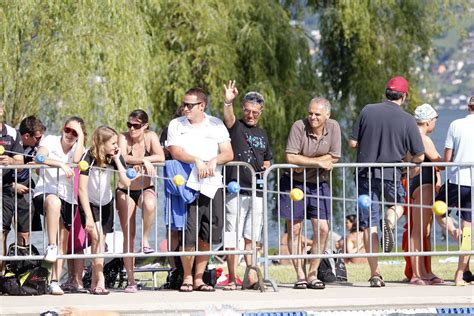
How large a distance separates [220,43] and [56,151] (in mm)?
11798

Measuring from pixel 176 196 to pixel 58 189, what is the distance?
111cm

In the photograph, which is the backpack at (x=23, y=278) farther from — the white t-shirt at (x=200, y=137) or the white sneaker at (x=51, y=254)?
the white t-shirt at (x=200, y=137)

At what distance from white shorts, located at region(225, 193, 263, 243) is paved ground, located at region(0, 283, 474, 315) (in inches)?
25.0

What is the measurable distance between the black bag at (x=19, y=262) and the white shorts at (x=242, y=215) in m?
1.87

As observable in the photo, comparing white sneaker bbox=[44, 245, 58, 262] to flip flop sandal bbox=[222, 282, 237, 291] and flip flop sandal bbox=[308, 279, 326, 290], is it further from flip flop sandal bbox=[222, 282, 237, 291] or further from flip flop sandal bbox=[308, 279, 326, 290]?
flip flop sandal bbox=[308, 279, 326, 290]

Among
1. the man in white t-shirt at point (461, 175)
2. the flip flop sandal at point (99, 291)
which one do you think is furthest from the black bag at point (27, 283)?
the man in white t-shirt at point (461, 175)

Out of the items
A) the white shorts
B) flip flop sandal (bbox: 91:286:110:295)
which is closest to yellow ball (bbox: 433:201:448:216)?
the white shorts

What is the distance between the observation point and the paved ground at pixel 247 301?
10.6 meters

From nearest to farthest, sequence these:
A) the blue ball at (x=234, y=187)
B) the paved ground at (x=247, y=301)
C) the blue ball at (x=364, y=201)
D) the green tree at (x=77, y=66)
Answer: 1. the paved ground at (x=247, y=301)
2. the blue ball at (x=364, y=201)
3. the blue ball at (x=234, y=187)
4. the green tree at (x=77, y=66)

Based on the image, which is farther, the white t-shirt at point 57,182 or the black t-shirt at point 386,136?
the black t-shirt at point 386,136

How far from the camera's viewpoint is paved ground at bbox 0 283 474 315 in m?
10.6

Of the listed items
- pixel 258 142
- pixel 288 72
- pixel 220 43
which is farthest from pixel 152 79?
pixel 258 142

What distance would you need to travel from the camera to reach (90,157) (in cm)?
1144

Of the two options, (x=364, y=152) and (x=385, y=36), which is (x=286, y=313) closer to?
Answer: (x=364, y=152)
